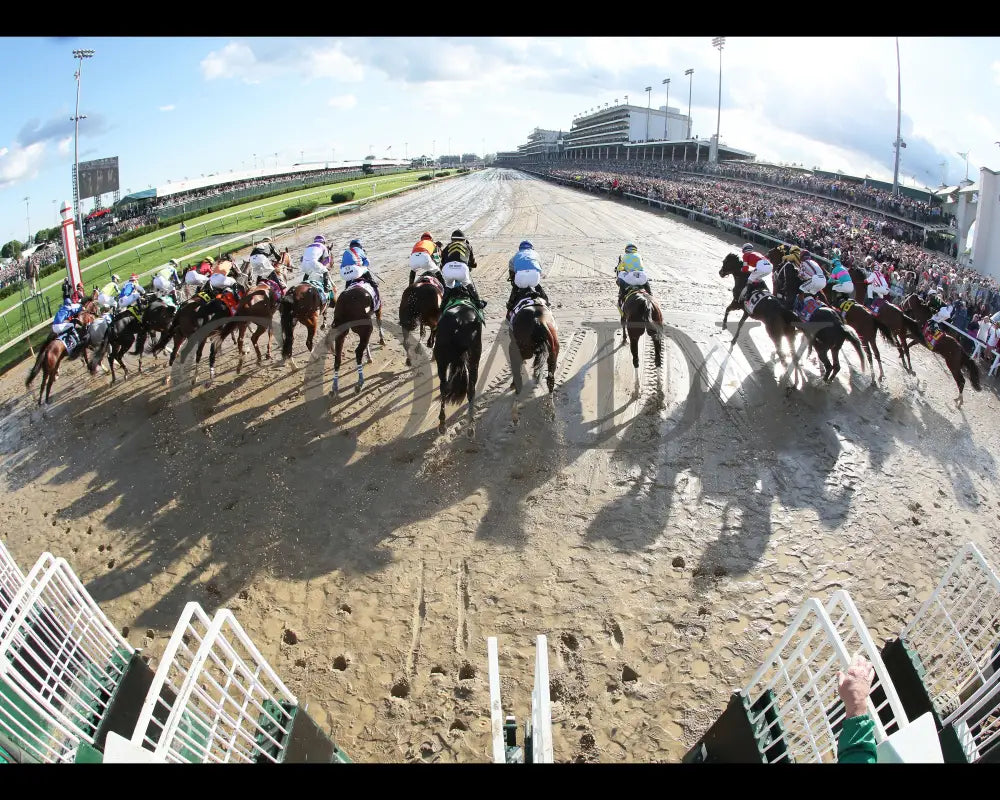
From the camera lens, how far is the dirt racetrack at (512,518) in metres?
→ 4.04

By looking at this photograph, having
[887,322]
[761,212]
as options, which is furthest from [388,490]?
[761,212]

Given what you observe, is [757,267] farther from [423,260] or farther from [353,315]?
[353,315]

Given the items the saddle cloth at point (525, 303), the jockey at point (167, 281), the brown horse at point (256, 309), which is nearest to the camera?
the saddle cloth at point (525, 303)

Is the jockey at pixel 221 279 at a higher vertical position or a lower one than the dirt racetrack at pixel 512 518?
higher

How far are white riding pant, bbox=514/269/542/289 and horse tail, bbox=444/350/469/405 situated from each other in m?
1.66

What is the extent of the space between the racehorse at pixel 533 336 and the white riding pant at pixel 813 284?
13.4ft

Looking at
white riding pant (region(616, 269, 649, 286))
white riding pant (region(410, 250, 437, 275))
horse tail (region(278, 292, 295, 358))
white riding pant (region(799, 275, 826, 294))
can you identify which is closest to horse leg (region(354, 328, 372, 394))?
horse tail (region(278, 292, 295, 358))

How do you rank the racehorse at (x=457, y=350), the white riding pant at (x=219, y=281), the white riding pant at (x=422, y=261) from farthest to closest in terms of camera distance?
the white riding pant at (x=219, y=281), the white riding pant at (x=422, y=261), the racehorse at (x=457, y=350)

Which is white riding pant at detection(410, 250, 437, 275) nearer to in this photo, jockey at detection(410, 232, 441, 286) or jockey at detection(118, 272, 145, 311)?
jockey at detection(410, 232, 441, 286)

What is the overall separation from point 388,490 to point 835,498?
180 inches

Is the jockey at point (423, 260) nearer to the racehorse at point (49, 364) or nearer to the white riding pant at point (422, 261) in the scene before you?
the white riding pant at point (422, 261)

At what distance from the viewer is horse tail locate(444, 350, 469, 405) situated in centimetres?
697

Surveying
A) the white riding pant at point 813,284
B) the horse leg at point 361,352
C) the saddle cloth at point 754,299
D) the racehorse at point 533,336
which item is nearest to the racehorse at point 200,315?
the horse leg at point 361,352
